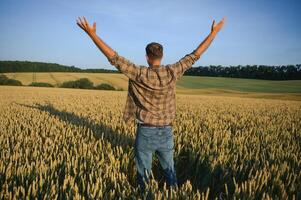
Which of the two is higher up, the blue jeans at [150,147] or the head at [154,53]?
the head at [154,53]

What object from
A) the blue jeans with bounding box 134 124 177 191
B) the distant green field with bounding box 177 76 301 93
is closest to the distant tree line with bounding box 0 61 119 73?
the distant green field with bounding box 177 76 301 93

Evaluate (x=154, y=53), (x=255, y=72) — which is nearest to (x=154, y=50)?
(x=154, y=53)

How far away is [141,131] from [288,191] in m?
1.65

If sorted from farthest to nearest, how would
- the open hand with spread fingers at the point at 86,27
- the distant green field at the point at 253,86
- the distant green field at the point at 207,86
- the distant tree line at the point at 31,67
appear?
the distant tree line at the point at 31,67 → the distant green field at the point at 253,86 → the distant green field at the point at 207,86 → the open hand with spread fingers at the point at 86,27

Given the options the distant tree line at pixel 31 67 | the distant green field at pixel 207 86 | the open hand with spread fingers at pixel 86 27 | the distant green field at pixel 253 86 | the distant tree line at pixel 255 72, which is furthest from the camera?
the distant tree line at pixel 31 67

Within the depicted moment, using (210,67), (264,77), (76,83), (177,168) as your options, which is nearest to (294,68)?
(264,77)

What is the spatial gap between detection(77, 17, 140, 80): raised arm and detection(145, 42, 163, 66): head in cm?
17

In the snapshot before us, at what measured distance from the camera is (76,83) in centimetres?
4756

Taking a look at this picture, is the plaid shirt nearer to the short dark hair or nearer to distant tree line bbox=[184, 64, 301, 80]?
the short dark hair

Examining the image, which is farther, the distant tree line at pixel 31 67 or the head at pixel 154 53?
the distant tree line at pixel 31 67

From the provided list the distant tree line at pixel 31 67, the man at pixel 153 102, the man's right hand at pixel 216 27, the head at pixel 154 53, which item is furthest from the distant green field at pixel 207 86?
the head at pixel 154 53

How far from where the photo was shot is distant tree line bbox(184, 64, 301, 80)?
282 feet

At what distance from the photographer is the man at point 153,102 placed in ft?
10.1

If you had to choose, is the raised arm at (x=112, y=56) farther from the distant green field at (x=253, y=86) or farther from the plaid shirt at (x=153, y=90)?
the distant green field at (x=253, y=86)
